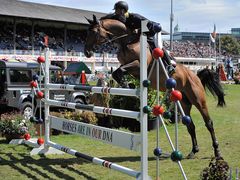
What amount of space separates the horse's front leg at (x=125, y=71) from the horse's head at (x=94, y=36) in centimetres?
55

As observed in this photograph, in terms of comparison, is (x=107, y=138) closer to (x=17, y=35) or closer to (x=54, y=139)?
(x=54, y=139)

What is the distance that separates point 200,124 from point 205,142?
2.93 meters

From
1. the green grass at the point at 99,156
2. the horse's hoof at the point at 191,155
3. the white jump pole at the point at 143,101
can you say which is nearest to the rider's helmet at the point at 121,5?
the white jump pole at the point at 143,101

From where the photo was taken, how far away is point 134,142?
4734 millimetres

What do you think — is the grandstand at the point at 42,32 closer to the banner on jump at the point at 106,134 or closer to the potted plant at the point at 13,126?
the potted plant at the point at 13,126

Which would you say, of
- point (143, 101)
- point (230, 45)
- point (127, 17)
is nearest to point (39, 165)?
point (143, 101)

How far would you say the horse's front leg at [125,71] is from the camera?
241 inches

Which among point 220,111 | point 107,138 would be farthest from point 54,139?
point 220,111

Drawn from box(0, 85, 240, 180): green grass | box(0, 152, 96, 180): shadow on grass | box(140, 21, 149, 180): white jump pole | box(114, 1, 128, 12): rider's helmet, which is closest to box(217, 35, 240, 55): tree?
box(0, 85, 240, 180): green grass

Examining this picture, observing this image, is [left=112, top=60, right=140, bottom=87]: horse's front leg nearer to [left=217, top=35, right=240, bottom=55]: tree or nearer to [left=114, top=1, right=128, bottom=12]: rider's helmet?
[left=114, top=1, right=128, bottom=12]: rider's helmet

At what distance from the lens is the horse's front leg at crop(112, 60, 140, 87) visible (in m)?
6.12

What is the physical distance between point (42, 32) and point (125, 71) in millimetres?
39225

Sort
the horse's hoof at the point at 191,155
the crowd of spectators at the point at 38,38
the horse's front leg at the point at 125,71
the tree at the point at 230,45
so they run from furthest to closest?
the tree at the point at 230,45 < the crowd of spectators at the point at 38,38 < the horse's hoof at the point at 191,155 < the horse's front leg at the point at 125,71

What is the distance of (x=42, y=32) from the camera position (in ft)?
144
